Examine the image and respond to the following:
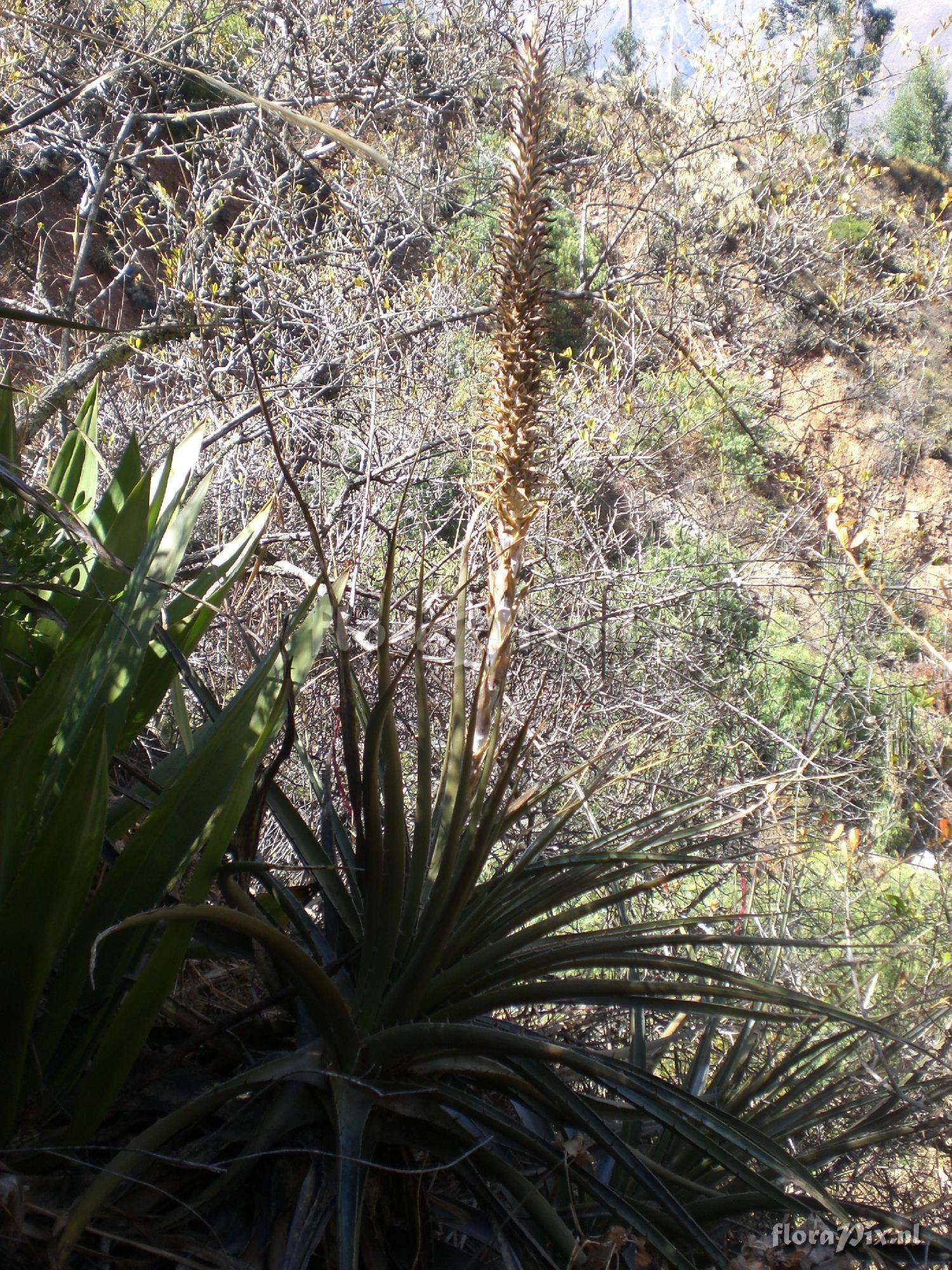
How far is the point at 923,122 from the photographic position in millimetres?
21984

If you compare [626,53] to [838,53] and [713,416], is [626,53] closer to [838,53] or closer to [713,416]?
[838,53]

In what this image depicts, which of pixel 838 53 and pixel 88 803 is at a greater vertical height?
pixel 838 53

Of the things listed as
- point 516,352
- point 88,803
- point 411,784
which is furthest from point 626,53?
point 88,803

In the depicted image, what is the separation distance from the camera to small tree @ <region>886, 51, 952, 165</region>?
2184 centimetres

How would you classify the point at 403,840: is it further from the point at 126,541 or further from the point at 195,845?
the point at 126,541

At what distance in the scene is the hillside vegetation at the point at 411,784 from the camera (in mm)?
1291

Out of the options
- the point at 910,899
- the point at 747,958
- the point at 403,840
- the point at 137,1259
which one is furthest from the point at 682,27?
the point at 137,1259

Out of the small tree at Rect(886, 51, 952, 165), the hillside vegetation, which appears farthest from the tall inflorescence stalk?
the small tree at Rect(886, 51, 952, 165)

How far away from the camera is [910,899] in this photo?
416cm

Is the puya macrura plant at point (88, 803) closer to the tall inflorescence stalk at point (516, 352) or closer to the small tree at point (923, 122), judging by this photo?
the tall inflorescence stalk at point (516, 352)

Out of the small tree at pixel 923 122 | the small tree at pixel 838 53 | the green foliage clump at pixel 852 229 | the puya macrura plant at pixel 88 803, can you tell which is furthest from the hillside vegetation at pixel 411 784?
the small tree at pixel 923 122

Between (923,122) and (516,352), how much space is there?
25.3 metres

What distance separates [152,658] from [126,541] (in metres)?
0.33

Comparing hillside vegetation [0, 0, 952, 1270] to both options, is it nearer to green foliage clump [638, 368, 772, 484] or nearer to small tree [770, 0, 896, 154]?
green foliage clump [638, 368, 772, 484]
